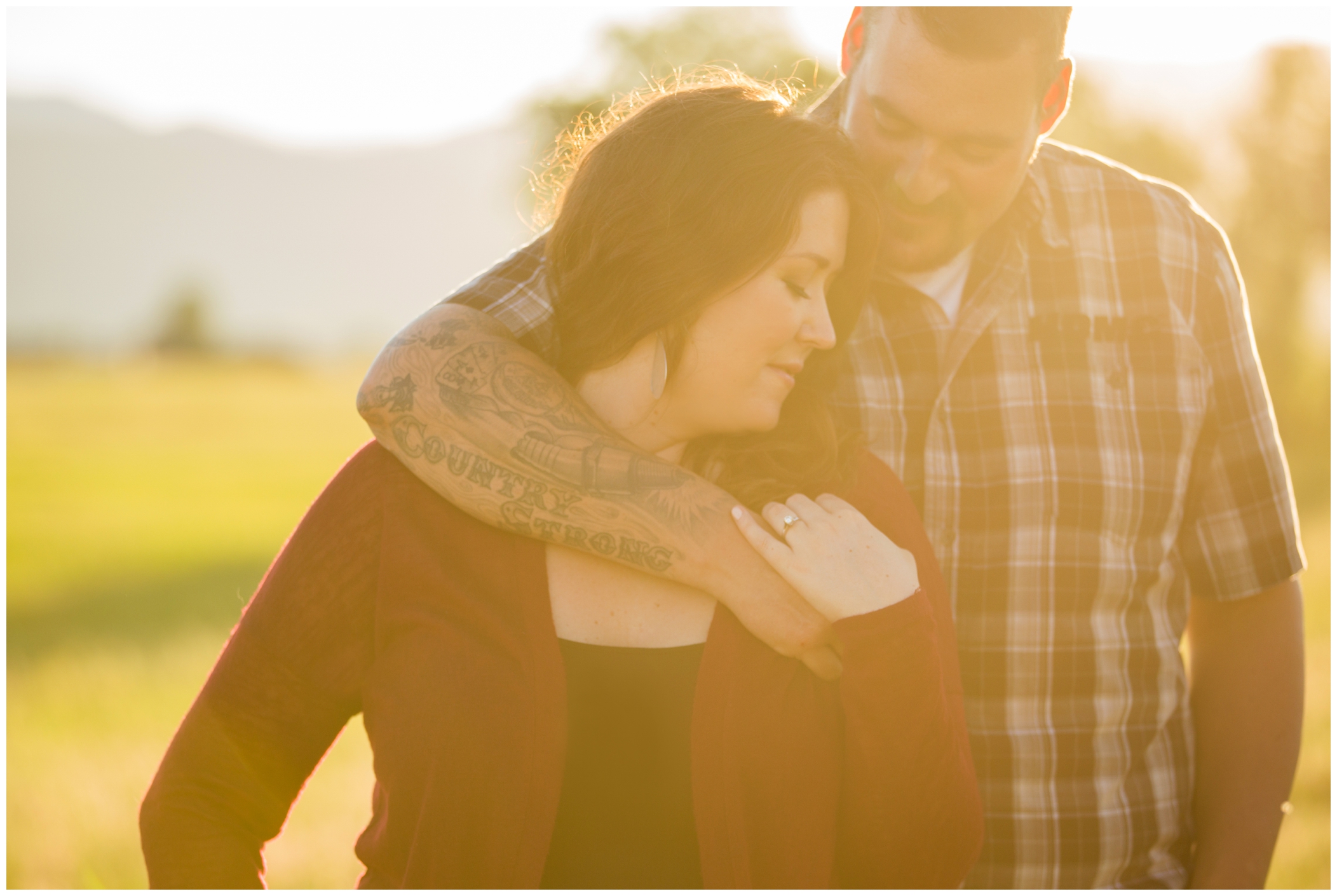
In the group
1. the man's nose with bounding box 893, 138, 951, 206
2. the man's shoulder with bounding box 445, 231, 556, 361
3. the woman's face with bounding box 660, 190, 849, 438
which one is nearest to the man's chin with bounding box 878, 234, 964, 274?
the man's nose with bounding box 893, 138, 951, 206

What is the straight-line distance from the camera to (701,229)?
1.93 meters

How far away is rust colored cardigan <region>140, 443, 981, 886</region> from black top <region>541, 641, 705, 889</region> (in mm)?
46

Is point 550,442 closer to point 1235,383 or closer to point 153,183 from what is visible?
point 1235,383

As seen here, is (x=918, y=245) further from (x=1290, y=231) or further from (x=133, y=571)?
(x=1290, y=231)

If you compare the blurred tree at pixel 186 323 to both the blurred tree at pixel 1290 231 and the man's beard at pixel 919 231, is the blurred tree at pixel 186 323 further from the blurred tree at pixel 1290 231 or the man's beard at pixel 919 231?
the man's beard at pixel 919 231

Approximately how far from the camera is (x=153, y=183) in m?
63.8

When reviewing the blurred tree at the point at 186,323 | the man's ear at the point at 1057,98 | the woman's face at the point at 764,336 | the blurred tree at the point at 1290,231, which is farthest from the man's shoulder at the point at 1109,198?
the blurred tree at the point at 186,323

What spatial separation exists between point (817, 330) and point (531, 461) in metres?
0.64

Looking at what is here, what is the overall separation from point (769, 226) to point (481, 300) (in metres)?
0.69

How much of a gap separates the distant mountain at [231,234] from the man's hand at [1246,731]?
34831 millimetres

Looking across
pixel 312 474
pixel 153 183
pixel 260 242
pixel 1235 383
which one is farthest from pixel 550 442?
pixel 260 242

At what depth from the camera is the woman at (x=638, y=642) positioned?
177 cm

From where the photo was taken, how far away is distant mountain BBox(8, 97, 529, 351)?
142 ft

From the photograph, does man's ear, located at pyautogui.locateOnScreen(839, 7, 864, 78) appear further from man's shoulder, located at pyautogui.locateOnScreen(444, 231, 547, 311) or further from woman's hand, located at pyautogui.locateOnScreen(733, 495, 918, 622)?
woman's hand, located at pyautogui.locateOnScreen(733, 495, 918, 622)
